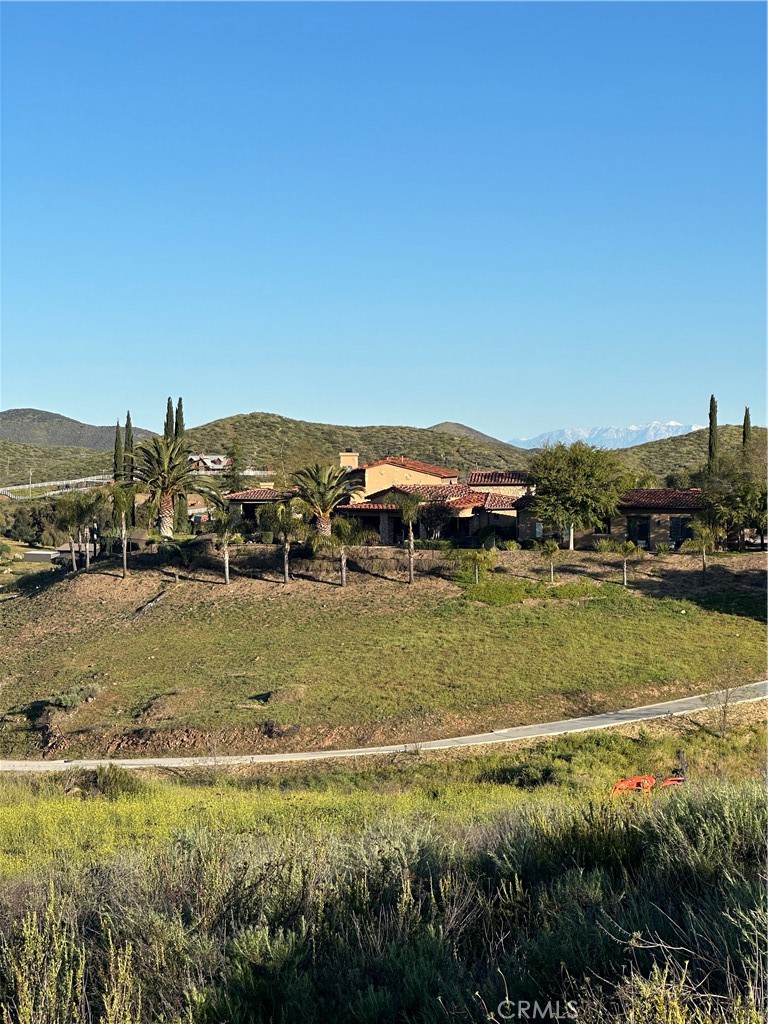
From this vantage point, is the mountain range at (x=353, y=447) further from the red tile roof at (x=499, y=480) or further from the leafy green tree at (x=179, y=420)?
the red tile roof at (x=499, y=480)

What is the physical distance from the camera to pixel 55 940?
8.35 m

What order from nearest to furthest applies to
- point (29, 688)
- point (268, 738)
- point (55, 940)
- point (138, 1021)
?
point (138, 1021) → point (55, 940) → point (268, 738) → point (29, 688)

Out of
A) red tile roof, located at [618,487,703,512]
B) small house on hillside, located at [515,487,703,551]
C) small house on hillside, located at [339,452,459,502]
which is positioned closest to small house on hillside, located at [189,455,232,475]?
small house on hillside, located at [339,452,459,502]

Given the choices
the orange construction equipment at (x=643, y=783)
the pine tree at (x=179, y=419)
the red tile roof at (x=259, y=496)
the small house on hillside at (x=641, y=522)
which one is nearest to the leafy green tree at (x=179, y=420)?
the pine tree at (x=179, y=419)

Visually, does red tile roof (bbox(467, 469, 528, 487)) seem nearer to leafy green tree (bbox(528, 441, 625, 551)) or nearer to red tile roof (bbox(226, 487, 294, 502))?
leafy green tree (bbox(528, 441, 625, 551))

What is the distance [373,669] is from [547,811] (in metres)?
25.1

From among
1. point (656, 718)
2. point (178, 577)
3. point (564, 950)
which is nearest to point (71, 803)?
point (564, 950)

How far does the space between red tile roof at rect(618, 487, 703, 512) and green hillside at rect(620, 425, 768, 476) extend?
55539 millimetres

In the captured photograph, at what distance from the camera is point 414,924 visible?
9.15 m

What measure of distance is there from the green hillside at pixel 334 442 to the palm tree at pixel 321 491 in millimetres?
62508

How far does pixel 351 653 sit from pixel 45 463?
507 feet

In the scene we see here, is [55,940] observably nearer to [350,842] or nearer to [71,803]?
[350,842]

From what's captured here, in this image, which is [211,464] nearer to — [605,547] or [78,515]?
[78,515]

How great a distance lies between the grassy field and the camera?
114ft
